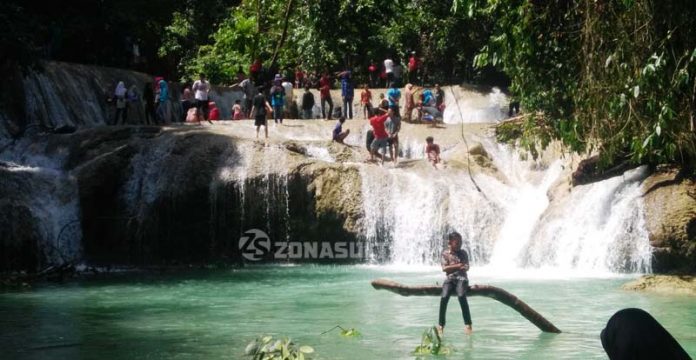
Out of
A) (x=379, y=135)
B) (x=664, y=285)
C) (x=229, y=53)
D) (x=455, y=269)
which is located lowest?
(x=664, y=285)

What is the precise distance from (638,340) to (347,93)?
26.4m

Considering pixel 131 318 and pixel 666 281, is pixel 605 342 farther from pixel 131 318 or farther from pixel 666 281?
pixel 666 281

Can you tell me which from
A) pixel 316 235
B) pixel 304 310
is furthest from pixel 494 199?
pixel 304 310

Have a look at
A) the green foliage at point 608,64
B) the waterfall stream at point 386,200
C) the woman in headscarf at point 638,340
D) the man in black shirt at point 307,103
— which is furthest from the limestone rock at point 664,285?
the man in black shirt at point 307,103

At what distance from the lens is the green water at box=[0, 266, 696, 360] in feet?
37.0

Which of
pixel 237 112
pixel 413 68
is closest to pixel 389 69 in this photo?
pixel 413 68

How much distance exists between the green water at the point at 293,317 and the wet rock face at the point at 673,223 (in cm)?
91

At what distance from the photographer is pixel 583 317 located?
539 inches

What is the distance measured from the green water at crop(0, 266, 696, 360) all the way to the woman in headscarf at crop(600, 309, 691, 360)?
752 cm

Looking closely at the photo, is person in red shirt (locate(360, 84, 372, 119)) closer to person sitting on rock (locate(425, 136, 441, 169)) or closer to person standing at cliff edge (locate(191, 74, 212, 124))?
person standing at cliff edge (locate(191, 74, 212, 124))

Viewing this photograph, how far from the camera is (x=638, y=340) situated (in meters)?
3.11

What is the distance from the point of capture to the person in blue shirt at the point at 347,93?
29.1 metres

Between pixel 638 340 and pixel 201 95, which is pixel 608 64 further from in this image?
pixel 201 95

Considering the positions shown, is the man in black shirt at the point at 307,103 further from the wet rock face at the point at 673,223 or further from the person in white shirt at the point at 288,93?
the wet rock face at the point at 673,223
